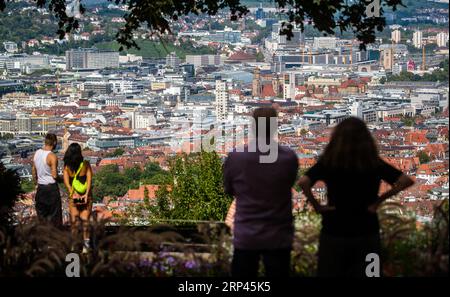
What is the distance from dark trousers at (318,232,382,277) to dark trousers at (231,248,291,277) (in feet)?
0.55

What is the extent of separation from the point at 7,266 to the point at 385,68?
61332 millimetres

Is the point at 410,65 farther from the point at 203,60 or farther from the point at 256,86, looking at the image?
the point at 203,60

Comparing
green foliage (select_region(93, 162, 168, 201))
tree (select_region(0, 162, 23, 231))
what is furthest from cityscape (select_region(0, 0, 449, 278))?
tree (select_region(0, 162, 23, 231))

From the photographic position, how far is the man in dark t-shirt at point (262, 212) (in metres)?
4.76

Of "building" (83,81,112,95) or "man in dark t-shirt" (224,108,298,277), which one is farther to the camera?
"building" (83,81,112,95)

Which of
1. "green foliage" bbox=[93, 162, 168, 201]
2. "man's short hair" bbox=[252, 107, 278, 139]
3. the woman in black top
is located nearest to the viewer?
the woman in black top

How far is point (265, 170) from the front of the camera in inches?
189

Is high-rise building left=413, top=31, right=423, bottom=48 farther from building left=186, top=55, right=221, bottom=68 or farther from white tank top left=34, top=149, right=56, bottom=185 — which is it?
white tank top left=34, top=149, right=56, bottom=185

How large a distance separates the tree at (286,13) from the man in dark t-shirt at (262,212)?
4.55 metres

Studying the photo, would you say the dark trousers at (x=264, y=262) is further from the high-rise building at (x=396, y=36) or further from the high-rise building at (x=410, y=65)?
the high-rise building at (x=410, y=65)

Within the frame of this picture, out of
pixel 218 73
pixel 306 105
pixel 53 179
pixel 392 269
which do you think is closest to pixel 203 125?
pixel 306 105

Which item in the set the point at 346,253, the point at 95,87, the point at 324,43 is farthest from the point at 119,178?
the point at 95,87

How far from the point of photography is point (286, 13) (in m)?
11.0

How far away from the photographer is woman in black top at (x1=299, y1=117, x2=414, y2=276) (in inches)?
182
